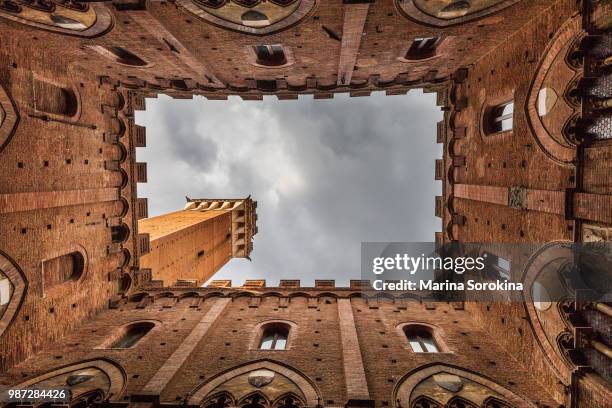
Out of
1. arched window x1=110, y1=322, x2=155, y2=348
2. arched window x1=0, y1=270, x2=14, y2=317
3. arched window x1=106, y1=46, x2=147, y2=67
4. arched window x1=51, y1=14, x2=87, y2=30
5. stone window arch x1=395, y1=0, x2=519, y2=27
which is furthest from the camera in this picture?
arched window x1=106, y1=46, x2=147, y2=67

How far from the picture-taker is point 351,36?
1130cm

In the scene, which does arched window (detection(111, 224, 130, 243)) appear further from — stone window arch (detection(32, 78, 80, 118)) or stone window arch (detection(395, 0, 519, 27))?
stone window arch (detection(395, 0, 519, 27))

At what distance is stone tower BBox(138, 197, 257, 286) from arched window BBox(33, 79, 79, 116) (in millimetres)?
8008

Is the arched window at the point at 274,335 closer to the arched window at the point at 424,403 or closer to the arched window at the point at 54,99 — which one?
the arched window at the point at 424,403

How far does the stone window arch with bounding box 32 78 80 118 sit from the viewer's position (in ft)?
37.1

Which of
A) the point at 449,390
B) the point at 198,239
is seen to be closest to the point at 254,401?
the point at 449,390

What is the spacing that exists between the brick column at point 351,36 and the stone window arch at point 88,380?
12.7 meters

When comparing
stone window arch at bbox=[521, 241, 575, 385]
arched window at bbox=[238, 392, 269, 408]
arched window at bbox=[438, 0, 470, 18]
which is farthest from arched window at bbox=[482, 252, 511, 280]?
arched window at bbox=[238, 392, 269, 408]

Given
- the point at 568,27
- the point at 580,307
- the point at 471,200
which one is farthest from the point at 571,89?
the point at 471,200

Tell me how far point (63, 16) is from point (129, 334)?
1127 cm

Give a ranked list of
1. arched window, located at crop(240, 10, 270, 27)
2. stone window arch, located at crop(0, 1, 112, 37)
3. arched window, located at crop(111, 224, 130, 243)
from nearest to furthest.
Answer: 1. stone window arch, located at crop(0, 1, 112, 37)
2. arched window, located at crop(240, 10, 270, 27)
3. arched window, located at crop(111, 224, 130, 243)

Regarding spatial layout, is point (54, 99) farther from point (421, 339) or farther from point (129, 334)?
point (421, 339)

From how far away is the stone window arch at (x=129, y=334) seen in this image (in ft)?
39.4

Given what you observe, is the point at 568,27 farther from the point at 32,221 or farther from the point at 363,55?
the point at 32,221
